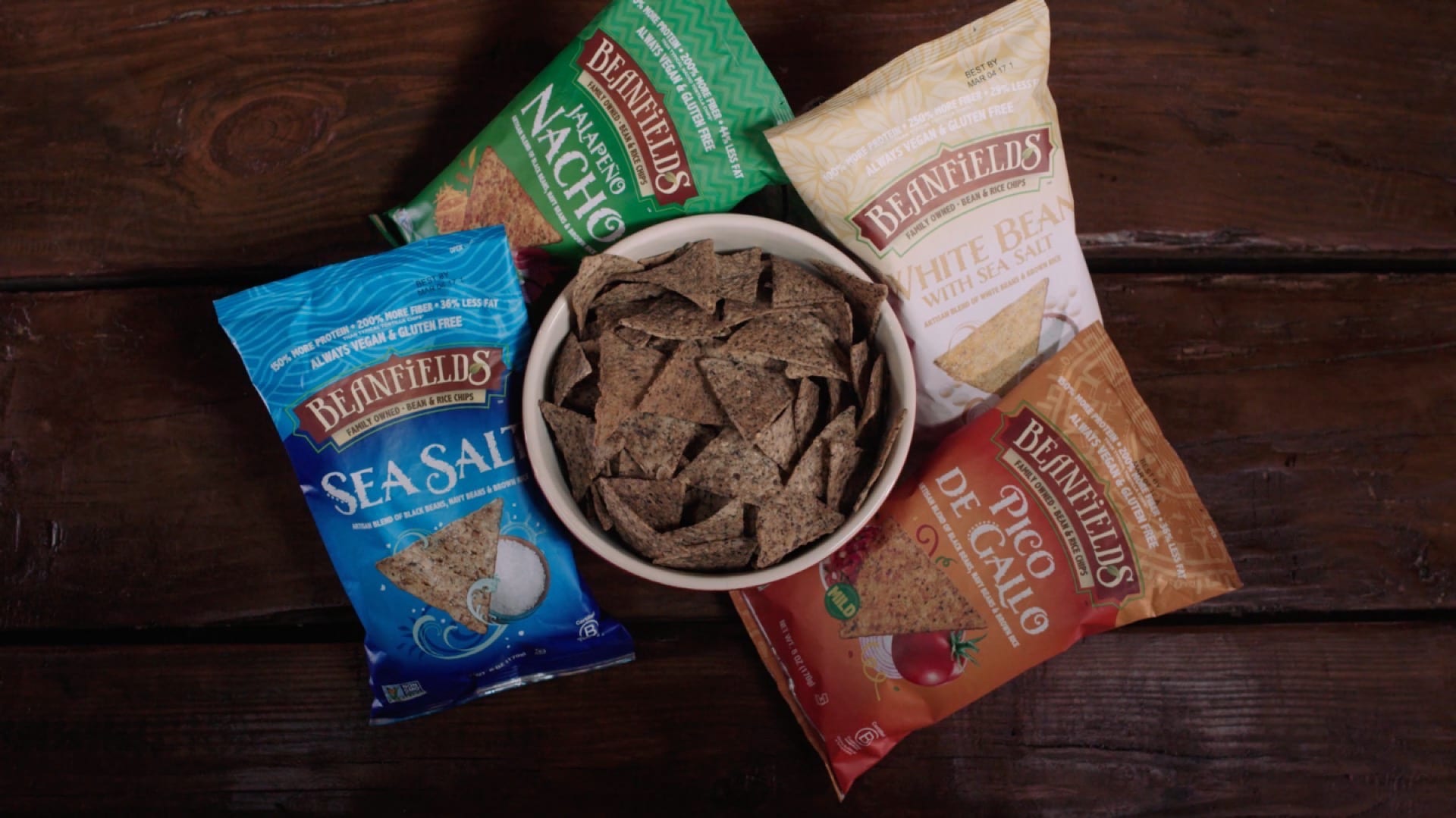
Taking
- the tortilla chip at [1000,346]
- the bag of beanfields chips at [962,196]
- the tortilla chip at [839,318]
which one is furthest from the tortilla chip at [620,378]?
the tortilla chip at [1000,346]

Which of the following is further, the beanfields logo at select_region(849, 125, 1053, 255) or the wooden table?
the wooden table

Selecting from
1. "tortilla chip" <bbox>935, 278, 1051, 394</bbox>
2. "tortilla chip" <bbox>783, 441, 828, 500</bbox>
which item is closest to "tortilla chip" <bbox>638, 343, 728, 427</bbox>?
"tortilla chip" <bbox>783, 441, 828, 500</bbox>

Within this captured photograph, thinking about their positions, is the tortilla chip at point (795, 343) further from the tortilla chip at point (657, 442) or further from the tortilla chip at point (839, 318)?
the tortilla chip at point (657, 442)

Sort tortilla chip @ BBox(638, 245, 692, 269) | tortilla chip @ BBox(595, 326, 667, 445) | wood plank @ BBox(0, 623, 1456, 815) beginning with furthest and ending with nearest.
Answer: wood plank @ BBox(0, 623, 1456, 815), tortilla chip @ BBox(638, 245, 692, 269), tortilla chip @ BBox(595, 326, 667, 445)

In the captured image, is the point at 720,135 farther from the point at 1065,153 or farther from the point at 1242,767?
the point at 1242,767

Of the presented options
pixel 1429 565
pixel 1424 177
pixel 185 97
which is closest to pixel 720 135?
pixel 185 97

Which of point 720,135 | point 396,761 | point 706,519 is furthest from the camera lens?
point 396,761

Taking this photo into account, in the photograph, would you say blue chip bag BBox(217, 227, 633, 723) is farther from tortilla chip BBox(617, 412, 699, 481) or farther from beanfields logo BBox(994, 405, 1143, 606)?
beanfields logo BBox(994, 405, 1143, 606)
